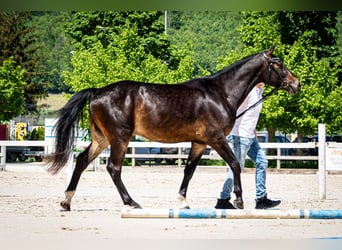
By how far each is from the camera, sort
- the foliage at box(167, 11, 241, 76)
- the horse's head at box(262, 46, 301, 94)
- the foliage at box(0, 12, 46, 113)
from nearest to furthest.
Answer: the horse's head at box(262, 46, 301, 94), the foliage at box(0, 12, 46, 113), the foliage at box(167, 11, 241, 76)

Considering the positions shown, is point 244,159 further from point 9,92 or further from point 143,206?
point 9,92

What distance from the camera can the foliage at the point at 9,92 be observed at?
1227 inches

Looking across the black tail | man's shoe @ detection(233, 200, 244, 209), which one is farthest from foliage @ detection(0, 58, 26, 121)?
man's shoe @ detection(233, 200, 244, 209)

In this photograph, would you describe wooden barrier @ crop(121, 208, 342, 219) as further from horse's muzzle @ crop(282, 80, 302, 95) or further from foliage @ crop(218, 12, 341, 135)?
foliage @ crop(218, 12, 341, 135)

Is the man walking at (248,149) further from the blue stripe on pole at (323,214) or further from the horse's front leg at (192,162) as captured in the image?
the blue stripe on pole at (323,214)

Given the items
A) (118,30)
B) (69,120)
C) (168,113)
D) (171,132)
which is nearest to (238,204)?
(171,132)

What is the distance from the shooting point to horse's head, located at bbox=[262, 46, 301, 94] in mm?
9344

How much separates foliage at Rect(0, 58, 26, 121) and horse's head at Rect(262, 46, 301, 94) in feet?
75.3

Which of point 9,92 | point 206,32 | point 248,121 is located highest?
point 206,32

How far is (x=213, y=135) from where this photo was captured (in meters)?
9.04

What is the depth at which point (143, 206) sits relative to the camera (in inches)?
408

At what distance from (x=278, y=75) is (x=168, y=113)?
144cm

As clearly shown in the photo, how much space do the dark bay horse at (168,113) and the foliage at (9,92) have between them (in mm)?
22295

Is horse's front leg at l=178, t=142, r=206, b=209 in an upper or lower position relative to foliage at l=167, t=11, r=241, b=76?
lower
